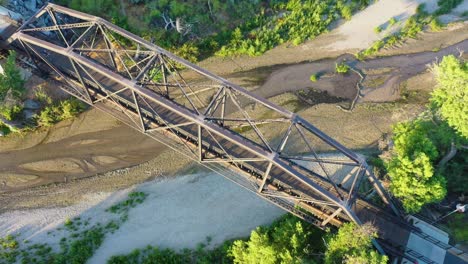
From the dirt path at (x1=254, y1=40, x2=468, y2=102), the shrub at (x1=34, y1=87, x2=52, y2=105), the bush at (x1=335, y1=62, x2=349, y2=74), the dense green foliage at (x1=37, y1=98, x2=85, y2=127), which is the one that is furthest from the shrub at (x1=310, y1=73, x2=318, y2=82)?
the shrub at (x1=34, y1=87, x2=52, y2=105)

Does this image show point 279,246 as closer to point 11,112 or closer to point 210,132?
point 210,132

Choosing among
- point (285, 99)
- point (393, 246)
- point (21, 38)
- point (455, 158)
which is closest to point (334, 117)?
point (285, 99)

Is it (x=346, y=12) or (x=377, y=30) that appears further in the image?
(x=346, y=12)

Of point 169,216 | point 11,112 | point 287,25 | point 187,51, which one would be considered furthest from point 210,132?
point 287,25

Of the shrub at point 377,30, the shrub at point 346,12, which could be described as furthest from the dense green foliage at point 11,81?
the shrub at point 377,30

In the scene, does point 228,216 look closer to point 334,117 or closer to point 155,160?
point 155,160

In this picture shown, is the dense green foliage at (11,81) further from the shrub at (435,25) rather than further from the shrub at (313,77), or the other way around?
the shrub at (435,25)

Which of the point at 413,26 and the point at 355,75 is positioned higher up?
the point at 413,26

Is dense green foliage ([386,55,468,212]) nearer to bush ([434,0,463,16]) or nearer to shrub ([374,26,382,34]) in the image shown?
shrub ([374,26,382,34])
